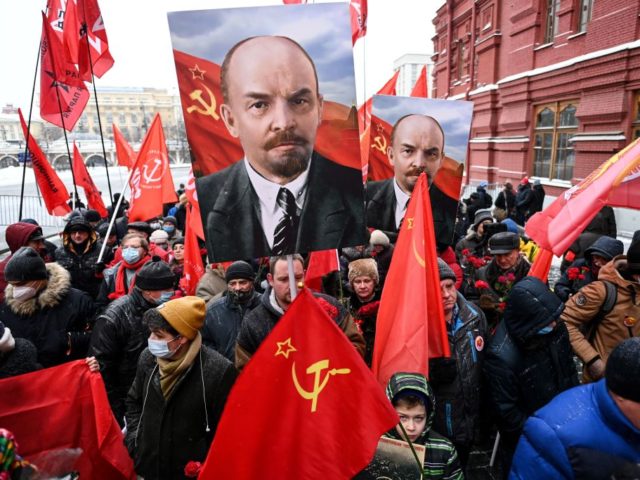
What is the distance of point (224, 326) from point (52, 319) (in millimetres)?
1165

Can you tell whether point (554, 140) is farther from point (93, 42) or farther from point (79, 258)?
point (79, 258)

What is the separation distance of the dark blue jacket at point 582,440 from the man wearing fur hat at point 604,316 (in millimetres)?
1318

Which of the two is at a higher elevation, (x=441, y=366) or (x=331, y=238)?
(x=331, y=238)

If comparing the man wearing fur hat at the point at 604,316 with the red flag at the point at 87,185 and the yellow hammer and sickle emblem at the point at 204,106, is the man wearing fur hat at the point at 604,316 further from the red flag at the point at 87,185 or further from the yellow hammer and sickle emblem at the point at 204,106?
the red flag at the point at 87,185

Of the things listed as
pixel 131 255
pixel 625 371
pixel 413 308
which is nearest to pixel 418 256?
pixel 413 308

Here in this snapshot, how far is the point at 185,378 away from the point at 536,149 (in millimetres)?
14686

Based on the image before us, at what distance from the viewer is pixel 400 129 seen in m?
3.54

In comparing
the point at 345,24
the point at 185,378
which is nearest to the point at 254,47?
the point at 345,24

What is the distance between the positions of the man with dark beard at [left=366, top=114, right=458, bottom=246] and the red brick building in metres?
8.40

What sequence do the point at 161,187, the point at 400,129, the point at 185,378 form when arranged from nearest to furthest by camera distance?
the point at 185,378 < the point at 400,129 < the point at 161,187

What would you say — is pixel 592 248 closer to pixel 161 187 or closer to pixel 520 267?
pixel 520 267

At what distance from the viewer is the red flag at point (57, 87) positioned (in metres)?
6.15

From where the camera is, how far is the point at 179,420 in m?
2.22

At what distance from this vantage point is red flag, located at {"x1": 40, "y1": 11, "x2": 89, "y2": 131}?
6152mm
